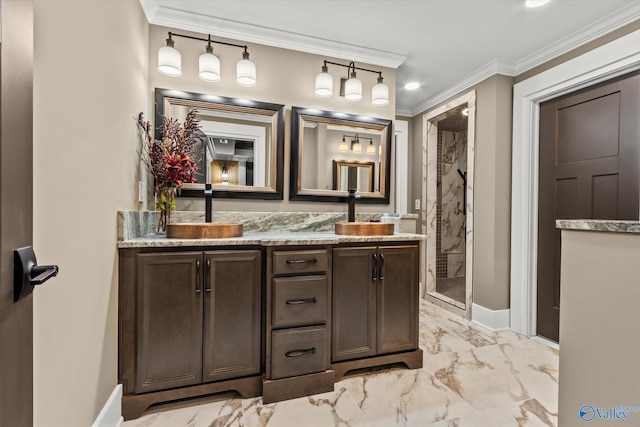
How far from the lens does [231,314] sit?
5.47 feet

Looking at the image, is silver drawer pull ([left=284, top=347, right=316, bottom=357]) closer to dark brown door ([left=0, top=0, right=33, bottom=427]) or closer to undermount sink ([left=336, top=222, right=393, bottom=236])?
undermount sink ([left=336, top=222, right=393, bottom=236])

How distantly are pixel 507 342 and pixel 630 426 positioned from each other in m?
1.65

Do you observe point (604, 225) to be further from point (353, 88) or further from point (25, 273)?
point (353, 88)

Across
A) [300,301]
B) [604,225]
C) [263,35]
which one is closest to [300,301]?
[300,301]

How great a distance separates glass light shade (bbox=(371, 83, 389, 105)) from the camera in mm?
2436

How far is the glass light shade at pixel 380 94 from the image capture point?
244 cm

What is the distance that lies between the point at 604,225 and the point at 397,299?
3.85 feet

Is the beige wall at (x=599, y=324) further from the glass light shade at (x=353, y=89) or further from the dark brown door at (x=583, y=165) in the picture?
the glass light shade at (x=353, y=89)

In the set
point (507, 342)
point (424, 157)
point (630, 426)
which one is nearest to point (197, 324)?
point (630, 426)

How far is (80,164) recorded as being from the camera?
1.12 metres

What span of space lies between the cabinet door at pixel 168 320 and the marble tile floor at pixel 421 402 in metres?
0.20

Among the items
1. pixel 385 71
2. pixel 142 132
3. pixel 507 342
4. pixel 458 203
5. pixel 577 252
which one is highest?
pixel 385 71

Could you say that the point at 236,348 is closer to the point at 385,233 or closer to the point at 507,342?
the point at 385,233

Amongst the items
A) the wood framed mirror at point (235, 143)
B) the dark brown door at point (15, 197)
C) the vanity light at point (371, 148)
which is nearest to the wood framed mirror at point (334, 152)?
the vanity light at point (371, 148)
